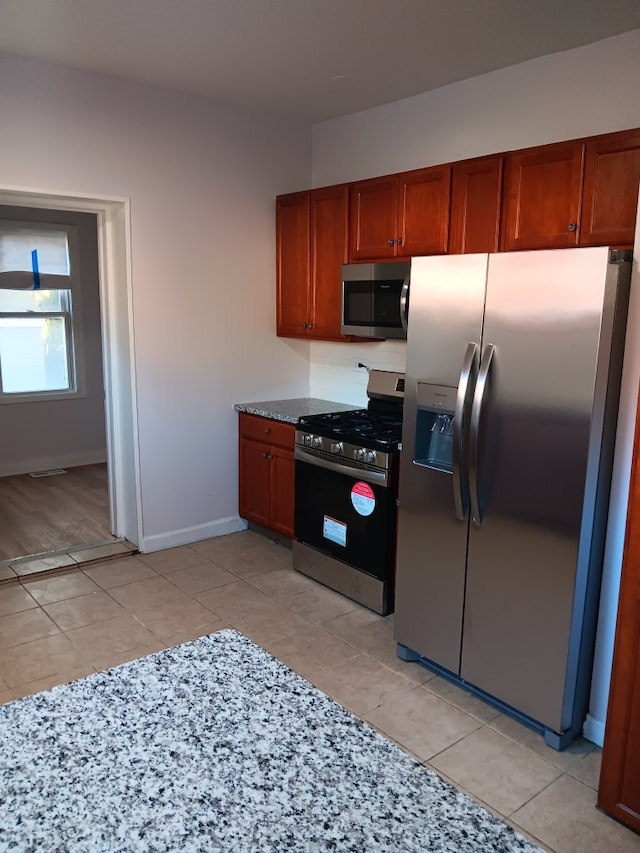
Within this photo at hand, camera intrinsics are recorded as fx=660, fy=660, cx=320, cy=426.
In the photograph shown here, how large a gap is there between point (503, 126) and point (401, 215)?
2.19 feet

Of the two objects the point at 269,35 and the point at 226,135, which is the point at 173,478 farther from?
the point at 269,35

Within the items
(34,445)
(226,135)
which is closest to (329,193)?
(226,135)

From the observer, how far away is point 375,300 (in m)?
3.68

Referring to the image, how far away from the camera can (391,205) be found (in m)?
3.61

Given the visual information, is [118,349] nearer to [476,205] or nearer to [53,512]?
[53,512]

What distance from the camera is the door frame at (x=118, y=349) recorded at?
3834mm

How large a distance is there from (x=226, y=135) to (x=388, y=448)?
2337 mm

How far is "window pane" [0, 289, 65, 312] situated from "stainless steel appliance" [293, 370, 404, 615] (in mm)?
3402

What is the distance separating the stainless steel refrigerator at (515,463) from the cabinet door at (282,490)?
1.31 metres

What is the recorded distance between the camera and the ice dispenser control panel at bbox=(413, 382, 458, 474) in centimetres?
272

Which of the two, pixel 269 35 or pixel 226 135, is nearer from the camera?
pixel 269 35

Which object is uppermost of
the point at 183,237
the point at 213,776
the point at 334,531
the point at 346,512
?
the point at 183,237

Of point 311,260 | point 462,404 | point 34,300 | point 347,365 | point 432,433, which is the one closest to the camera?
point 462,404

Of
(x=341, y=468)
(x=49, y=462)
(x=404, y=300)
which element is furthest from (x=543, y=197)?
(x=49, y=462)
